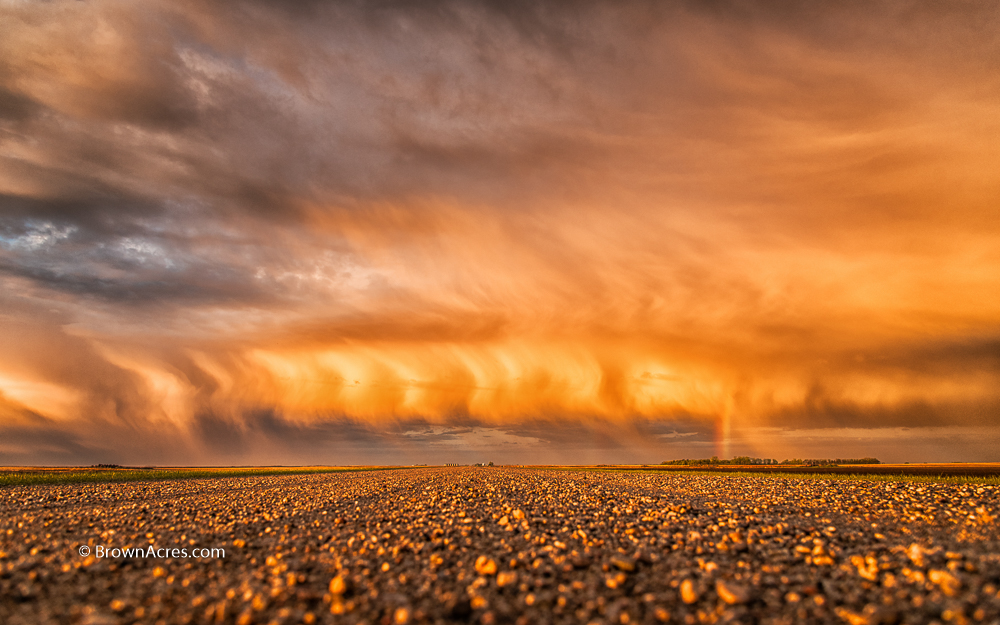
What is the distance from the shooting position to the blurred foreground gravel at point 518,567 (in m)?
8.41

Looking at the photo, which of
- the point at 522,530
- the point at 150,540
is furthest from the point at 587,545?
the point at 150,540

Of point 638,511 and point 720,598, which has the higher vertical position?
point 720,598

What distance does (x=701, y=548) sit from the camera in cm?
1211

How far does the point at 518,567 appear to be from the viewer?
10664 mm

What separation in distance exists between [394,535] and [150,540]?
763 centimetres

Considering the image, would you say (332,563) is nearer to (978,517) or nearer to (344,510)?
(344,510)

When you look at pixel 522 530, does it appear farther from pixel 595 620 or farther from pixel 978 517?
pixel 978 517

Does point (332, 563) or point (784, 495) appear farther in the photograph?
point (784, 495)

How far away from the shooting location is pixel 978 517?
15.0 meters

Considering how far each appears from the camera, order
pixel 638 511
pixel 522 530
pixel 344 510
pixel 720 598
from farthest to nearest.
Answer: pixel 344 510 < pixel 638 511 < pixel 522 530 < pixel 720 598

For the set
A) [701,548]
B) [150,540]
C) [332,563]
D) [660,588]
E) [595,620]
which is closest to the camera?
[595,620]

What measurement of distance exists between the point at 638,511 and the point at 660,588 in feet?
31.3

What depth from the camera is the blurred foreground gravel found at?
331 inches

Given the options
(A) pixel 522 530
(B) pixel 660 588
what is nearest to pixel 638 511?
(A) pixel 522 530
